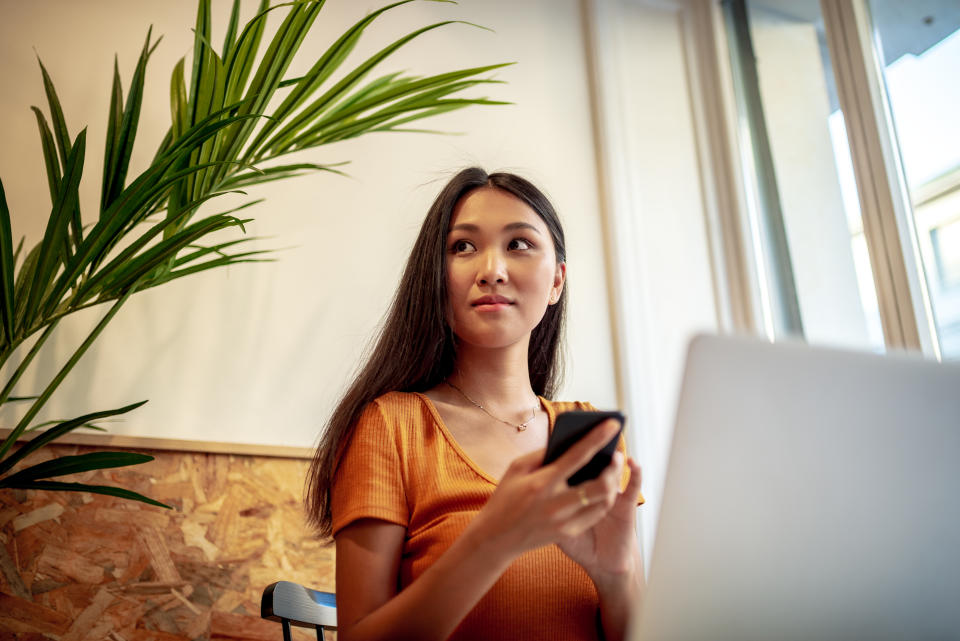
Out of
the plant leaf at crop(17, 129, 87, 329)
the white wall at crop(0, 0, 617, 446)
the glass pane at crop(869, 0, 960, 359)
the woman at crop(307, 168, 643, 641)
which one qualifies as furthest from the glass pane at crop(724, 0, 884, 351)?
the plant leaf at crop(17, 129, 87, 329)

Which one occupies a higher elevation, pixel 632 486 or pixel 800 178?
Answer: pixel 800 178

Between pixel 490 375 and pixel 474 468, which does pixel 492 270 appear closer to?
pixel 490 375

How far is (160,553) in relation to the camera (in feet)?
5.28

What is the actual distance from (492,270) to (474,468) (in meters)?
0.30

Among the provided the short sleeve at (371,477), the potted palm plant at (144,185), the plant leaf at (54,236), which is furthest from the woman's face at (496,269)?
the plant leaf at (54,236)

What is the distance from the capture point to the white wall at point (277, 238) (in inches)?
68.8

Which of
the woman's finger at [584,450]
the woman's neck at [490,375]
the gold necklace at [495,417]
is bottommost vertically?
the woman's finger at [584,450]

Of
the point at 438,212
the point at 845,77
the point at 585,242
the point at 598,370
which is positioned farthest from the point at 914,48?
the point at 438,212

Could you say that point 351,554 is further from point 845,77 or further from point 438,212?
point 845,77

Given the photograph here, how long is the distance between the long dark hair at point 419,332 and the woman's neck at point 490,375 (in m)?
0.03

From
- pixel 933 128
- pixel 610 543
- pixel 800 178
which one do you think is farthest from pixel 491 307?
pixel 800 178

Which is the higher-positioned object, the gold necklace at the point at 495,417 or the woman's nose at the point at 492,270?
the woman's nose at the point at 492,270

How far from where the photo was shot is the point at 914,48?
2109 millimetres

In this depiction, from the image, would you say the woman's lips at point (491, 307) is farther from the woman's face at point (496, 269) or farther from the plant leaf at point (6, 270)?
the plant leaf at point (6, 270)
